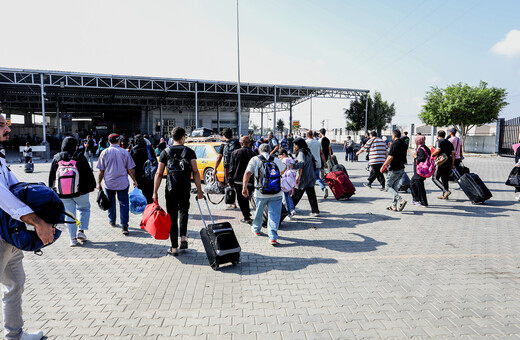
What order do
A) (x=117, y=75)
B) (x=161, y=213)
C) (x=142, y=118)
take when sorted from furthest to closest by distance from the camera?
1. (x=142, y=118)
2. (x=117, y=75)
3. (x=161, y=213)

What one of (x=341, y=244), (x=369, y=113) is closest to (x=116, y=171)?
(x=341, y=244)

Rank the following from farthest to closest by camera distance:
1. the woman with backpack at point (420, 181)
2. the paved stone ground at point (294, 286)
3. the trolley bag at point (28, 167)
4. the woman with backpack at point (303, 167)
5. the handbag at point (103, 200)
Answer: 1. the trolley bag at point (28, 167)
2. the woman with backpack at point (420, 181)
3. the woman with backpack at point (303, 167)
4. the handbag at point (103, 200)
5. the paved stone ground at point (294, 286)


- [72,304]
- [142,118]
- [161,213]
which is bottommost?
[72,304]

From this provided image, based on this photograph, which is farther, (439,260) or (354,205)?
(354,205)

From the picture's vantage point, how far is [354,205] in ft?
27.7

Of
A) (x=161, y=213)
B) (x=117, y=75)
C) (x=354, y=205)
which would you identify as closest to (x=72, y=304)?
(x=161, y=213)

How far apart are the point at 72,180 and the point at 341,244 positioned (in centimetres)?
436

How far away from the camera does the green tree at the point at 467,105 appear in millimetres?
28062

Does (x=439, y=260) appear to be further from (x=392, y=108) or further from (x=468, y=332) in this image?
(x=392, y=108)

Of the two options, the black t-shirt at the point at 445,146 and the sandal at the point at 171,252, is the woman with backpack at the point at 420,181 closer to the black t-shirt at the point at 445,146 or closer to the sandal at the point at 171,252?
the black t-shirt at the point at 445,146

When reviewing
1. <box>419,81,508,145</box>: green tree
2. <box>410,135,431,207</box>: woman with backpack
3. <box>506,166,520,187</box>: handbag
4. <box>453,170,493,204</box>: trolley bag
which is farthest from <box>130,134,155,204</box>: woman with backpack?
<box>419,81,508,145</box>: green tree

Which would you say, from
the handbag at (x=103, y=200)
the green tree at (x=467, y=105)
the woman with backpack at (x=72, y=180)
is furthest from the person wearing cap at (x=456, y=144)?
the green tree at (x=467, y=105)

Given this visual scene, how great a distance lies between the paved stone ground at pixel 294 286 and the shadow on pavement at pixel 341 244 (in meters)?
0.02

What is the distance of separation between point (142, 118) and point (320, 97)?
26.8 m
